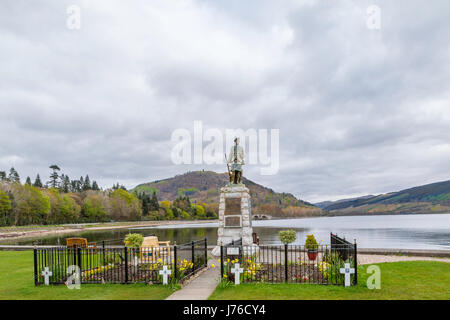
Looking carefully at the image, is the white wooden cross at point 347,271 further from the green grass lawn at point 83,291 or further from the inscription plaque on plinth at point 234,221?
the inscription plaque on plinth at point 234,221

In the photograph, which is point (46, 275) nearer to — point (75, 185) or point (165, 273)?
point (165, 273)

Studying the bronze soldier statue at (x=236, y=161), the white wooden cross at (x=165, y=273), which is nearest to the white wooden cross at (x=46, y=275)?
the white wooden cross at (x=165, y=273)

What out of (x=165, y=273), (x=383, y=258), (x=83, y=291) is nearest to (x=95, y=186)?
(x=383, y=258)

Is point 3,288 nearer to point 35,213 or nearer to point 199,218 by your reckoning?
point 35,213

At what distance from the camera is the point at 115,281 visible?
10.0m

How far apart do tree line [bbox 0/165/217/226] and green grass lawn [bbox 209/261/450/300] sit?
79911 millimetres

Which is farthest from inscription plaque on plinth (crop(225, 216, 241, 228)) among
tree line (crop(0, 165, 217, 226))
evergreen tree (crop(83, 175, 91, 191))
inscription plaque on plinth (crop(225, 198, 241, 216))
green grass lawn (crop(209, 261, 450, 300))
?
evergreen tree (crop(83, 175, 91, 191))

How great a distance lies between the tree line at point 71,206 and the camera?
77.1 metres

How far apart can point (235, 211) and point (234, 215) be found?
0.22m

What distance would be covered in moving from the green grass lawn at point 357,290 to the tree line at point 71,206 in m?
79.9

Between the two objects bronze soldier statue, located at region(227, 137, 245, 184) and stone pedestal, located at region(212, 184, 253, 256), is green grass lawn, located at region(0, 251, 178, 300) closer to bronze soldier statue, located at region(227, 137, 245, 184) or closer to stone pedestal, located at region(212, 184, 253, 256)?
stone pedestal, located at region(212, 184, 253, 256)

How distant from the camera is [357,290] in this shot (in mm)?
8484
